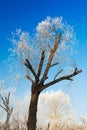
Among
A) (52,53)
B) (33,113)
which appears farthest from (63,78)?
(33,113)

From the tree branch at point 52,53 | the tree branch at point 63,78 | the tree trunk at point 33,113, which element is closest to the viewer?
the tree trunk at point 33,113

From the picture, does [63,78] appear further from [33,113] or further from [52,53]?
[33,113]

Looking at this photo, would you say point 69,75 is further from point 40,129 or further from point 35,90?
point 40,129

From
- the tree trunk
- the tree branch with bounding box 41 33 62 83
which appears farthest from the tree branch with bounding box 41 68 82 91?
the tree trunk

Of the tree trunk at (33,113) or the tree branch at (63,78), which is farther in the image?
the tree branch at (63,78)

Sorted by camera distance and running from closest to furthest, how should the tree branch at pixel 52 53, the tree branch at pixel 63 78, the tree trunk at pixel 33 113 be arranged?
the tree trunk at pixel 33 113 < the tree branch at pixel 63 78 < the tree branch at pixel 52 53

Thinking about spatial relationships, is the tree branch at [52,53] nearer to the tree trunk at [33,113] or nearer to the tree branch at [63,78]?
the tree branch at [63,78]

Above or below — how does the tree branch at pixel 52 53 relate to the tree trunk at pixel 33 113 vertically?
above

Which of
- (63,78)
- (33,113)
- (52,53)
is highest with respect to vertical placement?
(52,53)

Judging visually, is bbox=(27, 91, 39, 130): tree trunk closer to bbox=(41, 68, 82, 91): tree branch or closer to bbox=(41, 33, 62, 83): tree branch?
bbox=(41, 68, 82, 91): tree branch

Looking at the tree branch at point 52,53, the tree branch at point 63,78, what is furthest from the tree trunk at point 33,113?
the tree branch at point 52,53

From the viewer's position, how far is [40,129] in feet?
224

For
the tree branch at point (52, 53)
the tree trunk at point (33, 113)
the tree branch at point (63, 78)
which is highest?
the tree branch at point (52, 53)

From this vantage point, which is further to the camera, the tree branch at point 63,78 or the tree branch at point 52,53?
the tree branch at point 52,53
